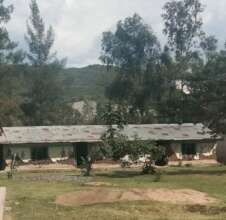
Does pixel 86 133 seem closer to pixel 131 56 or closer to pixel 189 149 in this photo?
pixel 189 149

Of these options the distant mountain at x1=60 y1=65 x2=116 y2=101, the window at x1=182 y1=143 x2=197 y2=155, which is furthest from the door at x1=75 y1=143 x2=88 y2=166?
the distant mountain at x1=60 y1=65 x2=116 y2=101

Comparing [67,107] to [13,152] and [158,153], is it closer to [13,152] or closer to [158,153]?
[13,152]

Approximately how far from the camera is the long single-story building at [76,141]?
5553 centimetres

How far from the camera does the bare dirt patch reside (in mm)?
22828

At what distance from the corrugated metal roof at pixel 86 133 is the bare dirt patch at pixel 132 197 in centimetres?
2940

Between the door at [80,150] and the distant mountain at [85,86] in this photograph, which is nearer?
the door at [80,150]

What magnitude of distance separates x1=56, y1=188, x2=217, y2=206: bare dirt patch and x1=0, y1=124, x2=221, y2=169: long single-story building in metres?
29.0

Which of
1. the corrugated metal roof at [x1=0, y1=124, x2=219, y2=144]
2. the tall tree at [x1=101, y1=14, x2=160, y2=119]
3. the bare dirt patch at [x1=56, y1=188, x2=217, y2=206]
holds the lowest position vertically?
the bare dirt patch at [x1=56, y1=188, x2=217, y2=206]

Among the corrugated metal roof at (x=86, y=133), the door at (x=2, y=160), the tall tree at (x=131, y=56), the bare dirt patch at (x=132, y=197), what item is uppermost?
the tall tree at (x=131, y=56)

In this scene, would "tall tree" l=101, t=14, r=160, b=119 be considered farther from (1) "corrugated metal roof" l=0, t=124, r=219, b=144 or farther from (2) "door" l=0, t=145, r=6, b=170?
(2) "door" l=0, t=145, r=6, b=170

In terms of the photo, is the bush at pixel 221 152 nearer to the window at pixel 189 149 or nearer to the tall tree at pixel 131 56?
the window at pixel 189 149

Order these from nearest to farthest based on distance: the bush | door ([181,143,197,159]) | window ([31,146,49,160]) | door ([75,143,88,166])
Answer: the bush < window ([31,146,49,160]) < door ([75,143,88,166]) < door ([181,143,197,159])

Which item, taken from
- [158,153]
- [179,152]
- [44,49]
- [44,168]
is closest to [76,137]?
[44,168]

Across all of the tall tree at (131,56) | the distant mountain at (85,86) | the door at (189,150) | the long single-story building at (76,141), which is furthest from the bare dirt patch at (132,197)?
the distant mountain at (85,86)
